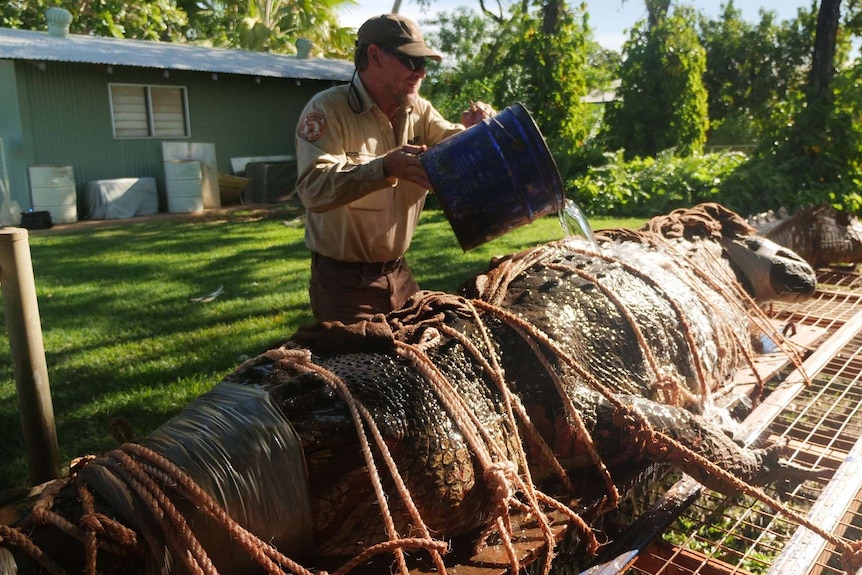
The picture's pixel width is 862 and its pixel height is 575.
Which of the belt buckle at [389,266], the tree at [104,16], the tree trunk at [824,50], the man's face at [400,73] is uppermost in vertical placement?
the tree at [104,16]

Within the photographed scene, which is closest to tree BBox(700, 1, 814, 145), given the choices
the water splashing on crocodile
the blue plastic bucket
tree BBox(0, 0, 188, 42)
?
tree BBox(0, 0, 188, 42)

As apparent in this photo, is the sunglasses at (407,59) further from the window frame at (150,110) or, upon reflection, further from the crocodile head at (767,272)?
the window frame at (150,110)

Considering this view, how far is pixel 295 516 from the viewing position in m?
1.89

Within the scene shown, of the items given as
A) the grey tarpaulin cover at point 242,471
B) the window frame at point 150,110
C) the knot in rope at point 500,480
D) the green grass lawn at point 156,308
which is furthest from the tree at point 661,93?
the grey tarpaulin cover at point 242,471

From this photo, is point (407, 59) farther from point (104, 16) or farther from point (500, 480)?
point (104, 16)

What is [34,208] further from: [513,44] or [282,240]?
[513,44]

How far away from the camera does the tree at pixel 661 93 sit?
14.2 metres

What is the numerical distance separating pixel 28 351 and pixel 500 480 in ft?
6.29

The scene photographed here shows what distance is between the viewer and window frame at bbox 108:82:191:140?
45.0ft

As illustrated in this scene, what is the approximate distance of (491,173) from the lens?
2.36 meters

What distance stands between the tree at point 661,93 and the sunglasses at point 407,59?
38.6ft

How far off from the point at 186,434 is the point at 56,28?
14.6 meters

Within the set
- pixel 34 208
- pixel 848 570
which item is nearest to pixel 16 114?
pixel 34 208

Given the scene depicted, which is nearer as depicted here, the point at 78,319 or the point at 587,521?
the point at 587,521
